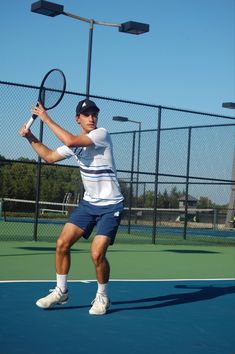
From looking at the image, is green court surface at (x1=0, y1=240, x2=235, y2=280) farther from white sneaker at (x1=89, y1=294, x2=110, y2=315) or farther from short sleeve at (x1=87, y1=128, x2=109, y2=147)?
short sleeve at (x1=87, y1=128, x2=109, y2=147)

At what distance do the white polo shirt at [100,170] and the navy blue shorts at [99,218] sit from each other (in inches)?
2.4

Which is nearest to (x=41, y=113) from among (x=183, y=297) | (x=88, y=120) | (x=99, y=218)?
(x=88, y=120)

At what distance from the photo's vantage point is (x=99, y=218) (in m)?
5.62

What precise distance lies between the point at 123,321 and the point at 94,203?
42.3 inches

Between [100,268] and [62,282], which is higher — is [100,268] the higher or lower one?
the higher one

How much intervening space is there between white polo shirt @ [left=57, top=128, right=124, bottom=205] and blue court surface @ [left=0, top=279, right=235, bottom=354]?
1.02 m

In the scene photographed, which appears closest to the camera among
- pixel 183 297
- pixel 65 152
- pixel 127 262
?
pixel 65 152

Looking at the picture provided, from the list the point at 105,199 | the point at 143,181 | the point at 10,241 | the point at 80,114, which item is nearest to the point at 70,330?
the point at 105,199

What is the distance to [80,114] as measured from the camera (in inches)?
220

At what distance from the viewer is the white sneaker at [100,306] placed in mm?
5359

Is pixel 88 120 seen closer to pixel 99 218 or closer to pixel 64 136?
pixel 64 136

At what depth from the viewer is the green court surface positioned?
822 cm

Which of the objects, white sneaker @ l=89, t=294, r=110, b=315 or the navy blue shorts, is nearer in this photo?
white sneaker @ l=89, t=294, r=110, b=315

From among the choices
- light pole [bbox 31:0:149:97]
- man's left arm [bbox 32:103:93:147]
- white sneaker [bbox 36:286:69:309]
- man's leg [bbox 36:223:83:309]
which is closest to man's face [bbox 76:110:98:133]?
man's left arm [bbox 32:103:93:147]
